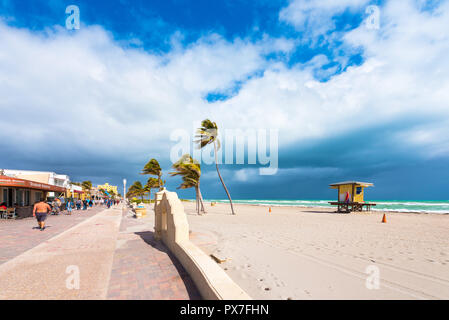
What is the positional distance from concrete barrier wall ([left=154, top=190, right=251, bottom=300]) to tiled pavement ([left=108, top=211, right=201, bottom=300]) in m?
0.22

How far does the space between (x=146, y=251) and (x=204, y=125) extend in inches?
582

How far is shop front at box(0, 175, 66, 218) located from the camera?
13648 mm

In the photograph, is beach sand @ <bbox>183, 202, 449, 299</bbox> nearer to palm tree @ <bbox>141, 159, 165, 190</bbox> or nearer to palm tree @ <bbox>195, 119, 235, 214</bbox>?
palm tree @ <bbox>195, 119, 235, 214</bbox>

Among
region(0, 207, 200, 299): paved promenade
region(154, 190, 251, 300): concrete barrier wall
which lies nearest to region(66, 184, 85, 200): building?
region(0, 207, 200, 299): paved promenade

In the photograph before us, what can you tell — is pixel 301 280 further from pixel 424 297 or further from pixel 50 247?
pixel 50 247

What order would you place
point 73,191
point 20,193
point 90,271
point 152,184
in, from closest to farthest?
1. point 90,271
2. point 20,193
3. point 73,191
4. point 152,184

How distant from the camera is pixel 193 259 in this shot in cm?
427

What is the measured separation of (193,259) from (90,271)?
2.66 metres

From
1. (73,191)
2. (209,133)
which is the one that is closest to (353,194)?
(209,133)

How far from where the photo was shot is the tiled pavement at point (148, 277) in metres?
3.67

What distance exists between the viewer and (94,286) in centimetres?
395

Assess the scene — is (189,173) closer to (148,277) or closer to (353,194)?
(148,277)

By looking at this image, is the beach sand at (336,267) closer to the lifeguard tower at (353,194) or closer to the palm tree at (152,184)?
the lifeguard tower at (353,194)

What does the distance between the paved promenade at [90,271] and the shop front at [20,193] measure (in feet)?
28.9
